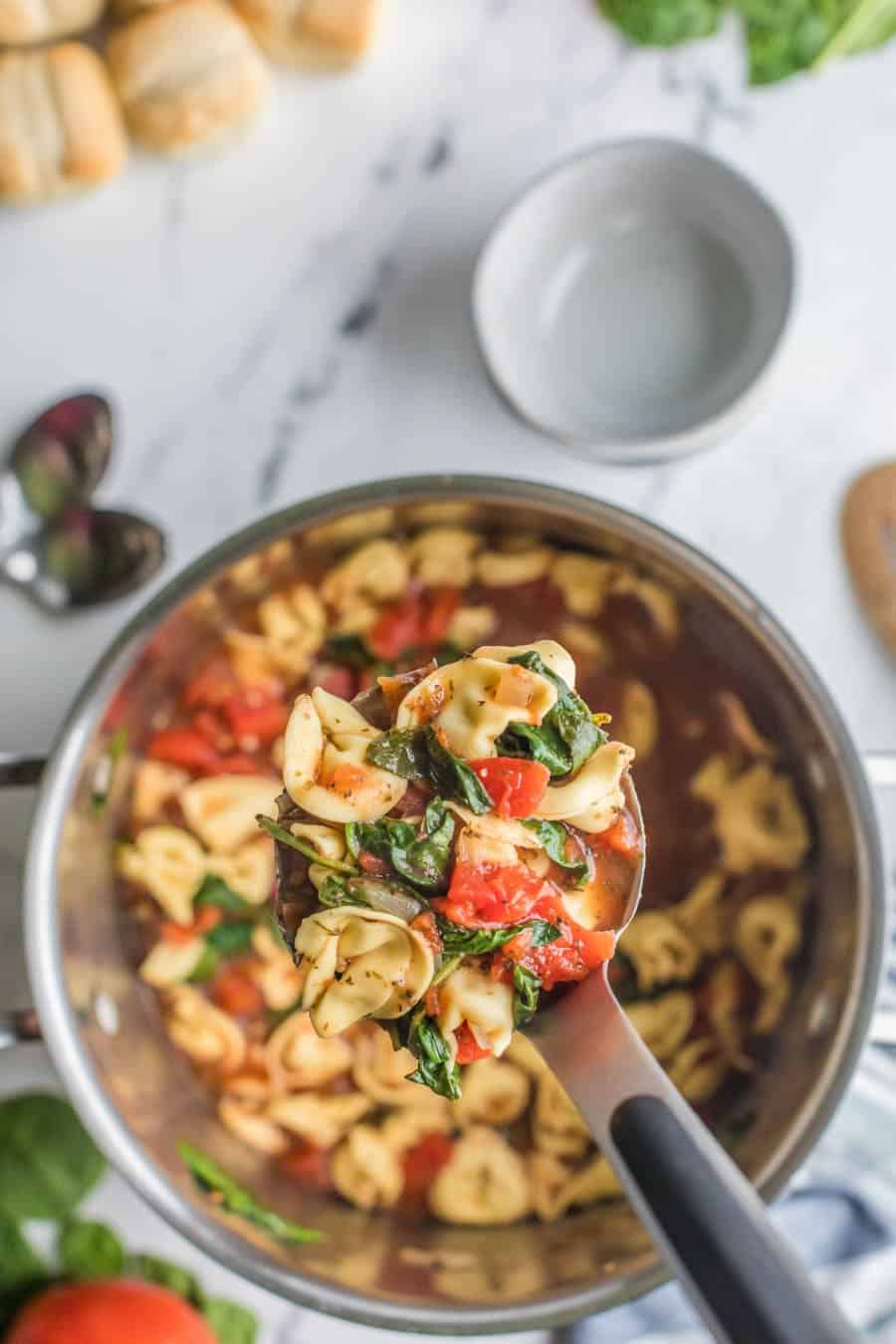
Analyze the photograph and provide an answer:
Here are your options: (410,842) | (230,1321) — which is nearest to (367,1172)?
(230,1321)

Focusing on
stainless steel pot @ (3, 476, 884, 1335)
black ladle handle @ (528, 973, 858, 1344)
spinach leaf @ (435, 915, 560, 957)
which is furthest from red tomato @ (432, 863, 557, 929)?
stainless steel pot @ (3, 476, 884, 1335)

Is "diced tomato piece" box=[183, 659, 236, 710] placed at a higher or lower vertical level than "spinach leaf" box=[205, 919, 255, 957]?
higher

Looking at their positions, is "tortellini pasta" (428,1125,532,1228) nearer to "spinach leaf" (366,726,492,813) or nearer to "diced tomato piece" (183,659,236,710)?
"diced tomato piece" (183,659,236,710)

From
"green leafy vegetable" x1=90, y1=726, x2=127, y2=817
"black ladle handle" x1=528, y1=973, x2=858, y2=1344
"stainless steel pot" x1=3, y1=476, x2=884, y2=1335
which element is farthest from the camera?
"green leafy vegetable" x1=90, y1=726, x2=127, y2=817

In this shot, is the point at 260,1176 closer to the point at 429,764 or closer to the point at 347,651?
the point at 347,651

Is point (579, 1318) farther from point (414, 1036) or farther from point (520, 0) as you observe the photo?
point (520, 0)

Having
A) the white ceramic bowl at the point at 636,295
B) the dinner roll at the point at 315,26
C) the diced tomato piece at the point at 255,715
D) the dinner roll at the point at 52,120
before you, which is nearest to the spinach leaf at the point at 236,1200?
the diced tomato piece at the point at 255,715
